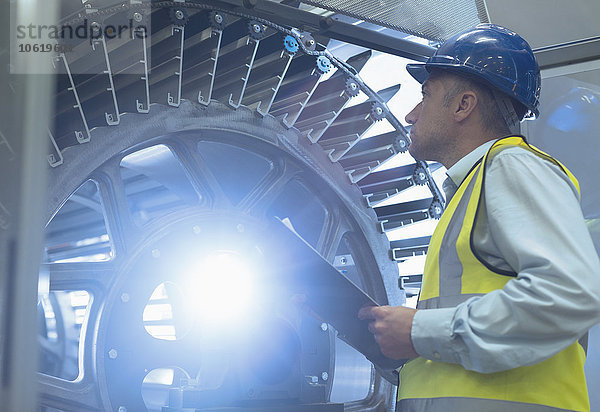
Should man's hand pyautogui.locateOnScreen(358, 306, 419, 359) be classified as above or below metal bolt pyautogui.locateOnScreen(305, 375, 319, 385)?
above

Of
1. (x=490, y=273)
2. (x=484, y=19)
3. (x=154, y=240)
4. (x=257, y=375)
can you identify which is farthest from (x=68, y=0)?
(x=484, y=19)

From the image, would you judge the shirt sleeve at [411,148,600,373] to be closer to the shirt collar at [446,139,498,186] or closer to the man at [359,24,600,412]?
the man at [359,24,600,412]

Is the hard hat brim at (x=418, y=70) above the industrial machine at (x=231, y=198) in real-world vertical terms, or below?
above

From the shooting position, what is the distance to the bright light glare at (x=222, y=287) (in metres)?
1.75

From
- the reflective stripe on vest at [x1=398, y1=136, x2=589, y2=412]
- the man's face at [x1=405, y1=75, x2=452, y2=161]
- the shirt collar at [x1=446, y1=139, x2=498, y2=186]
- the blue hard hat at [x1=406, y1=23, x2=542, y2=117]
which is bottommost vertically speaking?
the reflective stripe on vest at [x1=398, y1=136, x2=589, y2=412]

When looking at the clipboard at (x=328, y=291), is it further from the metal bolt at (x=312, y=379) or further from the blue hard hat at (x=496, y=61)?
the blue hard hat at (x=496, y=61)

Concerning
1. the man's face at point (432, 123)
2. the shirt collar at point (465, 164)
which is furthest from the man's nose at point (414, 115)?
the shirt collar at point (465, 164)

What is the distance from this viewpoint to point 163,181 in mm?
2176

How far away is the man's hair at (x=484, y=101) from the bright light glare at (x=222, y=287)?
2.41 feet

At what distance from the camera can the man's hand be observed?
1388 mm

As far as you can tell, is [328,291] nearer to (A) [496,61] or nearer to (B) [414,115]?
(B) [414,115]

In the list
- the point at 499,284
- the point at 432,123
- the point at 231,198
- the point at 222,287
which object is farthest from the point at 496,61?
the point at 222,287

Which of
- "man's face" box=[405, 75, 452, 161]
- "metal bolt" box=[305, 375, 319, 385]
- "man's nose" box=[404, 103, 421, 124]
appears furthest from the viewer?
"metal bolt" box=[305, 375, 319, 385]

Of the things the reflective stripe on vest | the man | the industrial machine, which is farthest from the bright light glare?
the reflective stripe on vest
